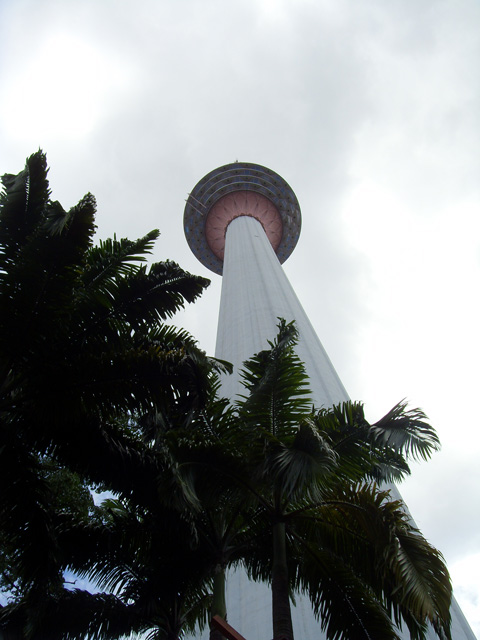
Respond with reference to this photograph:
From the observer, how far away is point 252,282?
24891 millimetres

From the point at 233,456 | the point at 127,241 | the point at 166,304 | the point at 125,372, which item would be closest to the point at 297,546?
the point at 233,456

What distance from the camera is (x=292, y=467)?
497 cm

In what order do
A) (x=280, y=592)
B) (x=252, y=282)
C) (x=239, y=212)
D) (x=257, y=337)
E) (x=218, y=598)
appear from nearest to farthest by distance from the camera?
(x=280, y=592), (x=218, y=598), (x=257, y=337), (x=252, y=282), (x=239, y=212)

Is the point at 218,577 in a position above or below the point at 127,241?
below

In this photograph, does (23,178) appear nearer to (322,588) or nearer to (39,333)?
(39,333)

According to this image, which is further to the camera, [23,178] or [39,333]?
[23,178]

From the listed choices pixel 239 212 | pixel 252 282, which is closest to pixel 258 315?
pixel 252 282

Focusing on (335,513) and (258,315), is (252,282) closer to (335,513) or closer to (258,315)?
(258,315)

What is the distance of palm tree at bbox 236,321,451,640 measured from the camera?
496 centimetres

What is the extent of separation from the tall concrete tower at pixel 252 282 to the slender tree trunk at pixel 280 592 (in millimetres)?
4223

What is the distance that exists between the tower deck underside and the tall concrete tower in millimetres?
20

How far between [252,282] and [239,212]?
12987mm

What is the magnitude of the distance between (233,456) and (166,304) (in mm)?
2513

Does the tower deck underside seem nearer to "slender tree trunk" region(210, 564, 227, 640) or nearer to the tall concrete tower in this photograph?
the tall concrete tower
